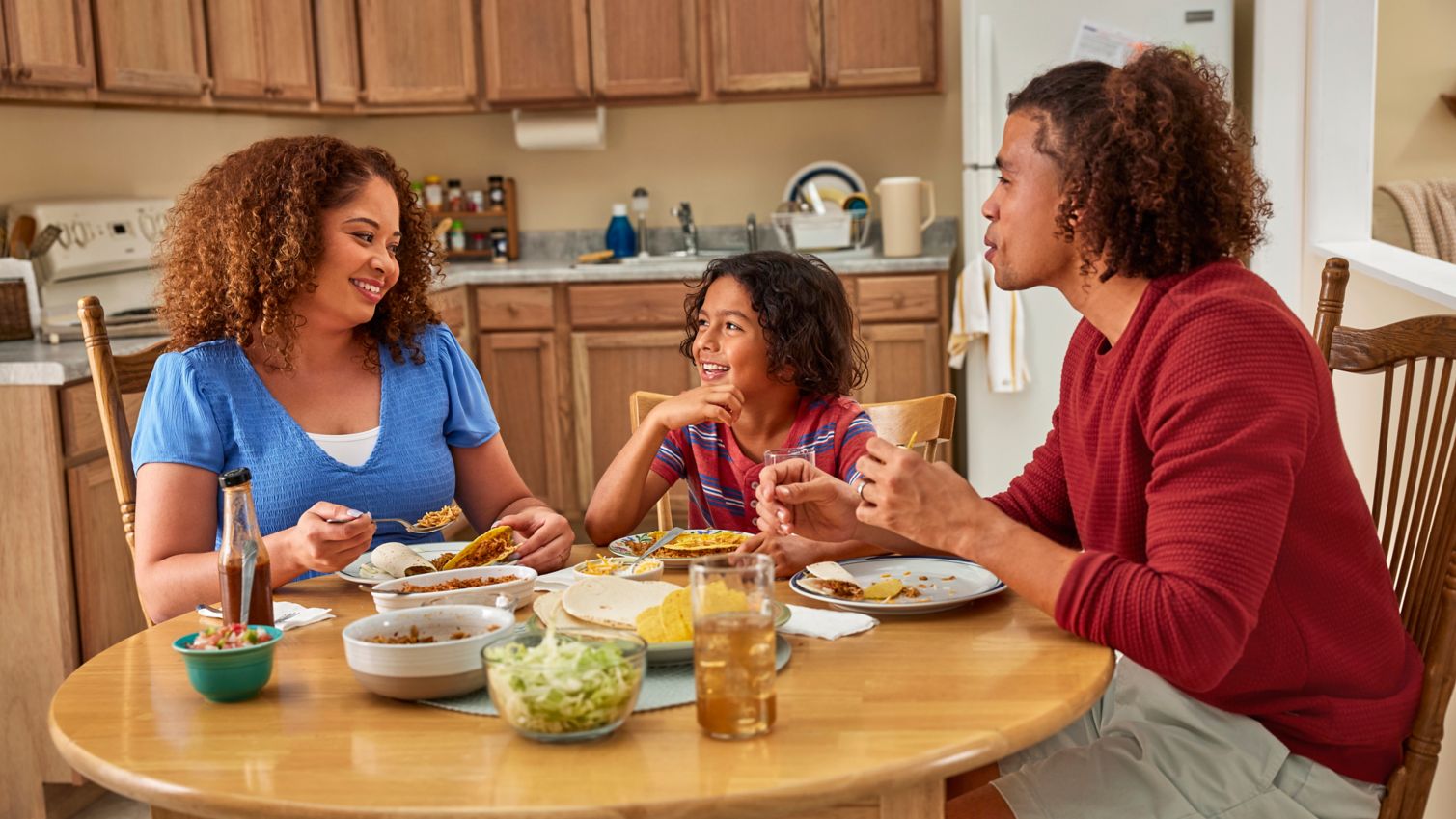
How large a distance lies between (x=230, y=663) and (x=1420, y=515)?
1.30 metres

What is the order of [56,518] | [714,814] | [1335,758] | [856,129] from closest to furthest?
1. [714,814]
2. [1335,758]
3. [56,518]
4. [856,129]

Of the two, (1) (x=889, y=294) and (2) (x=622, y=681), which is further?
(1) (x=889, y=294)

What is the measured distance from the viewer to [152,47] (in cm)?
357

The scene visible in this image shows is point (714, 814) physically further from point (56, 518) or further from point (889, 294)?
point (889, 294)

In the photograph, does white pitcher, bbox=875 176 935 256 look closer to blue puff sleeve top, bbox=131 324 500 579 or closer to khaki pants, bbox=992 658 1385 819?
blue puff sleeve top, bbox=131 324 500 579

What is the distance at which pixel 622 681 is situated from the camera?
105 centimetres

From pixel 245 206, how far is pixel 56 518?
108cm

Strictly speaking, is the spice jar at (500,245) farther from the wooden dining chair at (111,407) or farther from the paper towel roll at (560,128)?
the wooden dining chair at (111,407)

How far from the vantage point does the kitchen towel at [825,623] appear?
4.39 feet

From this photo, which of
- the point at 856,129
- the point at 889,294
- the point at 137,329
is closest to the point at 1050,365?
the point at 889,294

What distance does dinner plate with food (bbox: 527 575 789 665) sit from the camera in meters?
1.25

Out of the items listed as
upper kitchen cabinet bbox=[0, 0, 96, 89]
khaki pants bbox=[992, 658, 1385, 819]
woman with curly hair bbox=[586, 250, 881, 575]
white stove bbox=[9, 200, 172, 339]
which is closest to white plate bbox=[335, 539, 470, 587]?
woman with curly hair bbox=[586, 250, 881, 575]

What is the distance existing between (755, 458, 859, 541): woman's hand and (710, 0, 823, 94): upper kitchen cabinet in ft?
10.8

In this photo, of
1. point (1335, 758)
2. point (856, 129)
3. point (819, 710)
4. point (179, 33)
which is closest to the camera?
point (819, 710)
